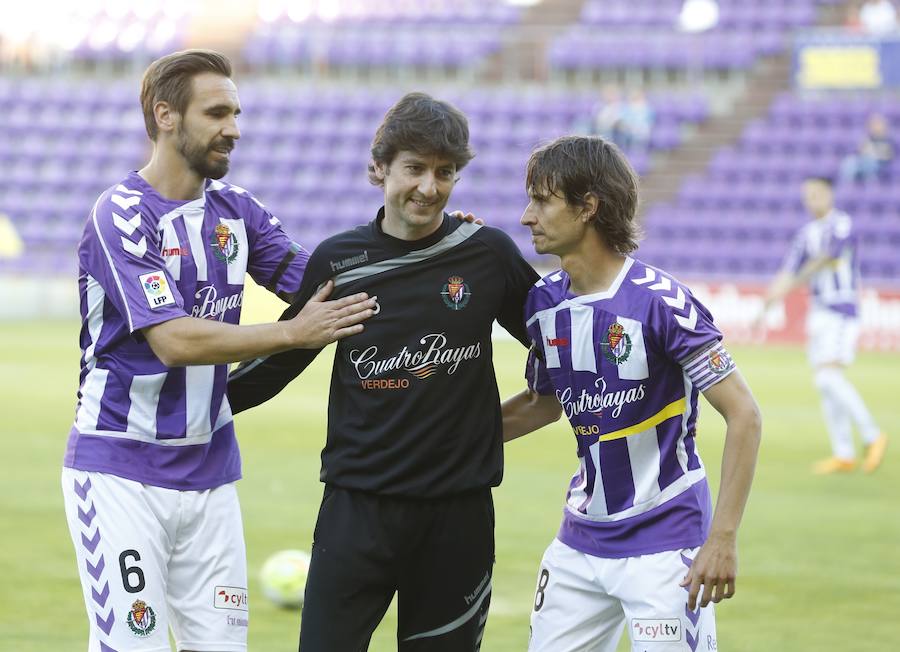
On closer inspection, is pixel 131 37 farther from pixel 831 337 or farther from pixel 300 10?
pixel 831 337

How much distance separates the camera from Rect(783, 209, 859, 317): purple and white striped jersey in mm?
10852

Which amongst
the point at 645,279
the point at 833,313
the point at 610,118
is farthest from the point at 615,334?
the point at 610,118

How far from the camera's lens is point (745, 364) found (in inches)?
683

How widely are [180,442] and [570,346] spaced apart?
1185mm

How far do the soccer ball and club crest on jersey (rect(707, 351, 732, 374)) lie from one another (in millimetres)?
3206

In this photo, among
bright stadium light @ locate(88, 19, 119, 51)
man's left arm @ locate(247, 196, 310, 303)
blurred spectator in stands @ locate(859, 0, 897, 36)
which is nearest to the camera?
man's left arm @ locate(247, 196, 310, 303)

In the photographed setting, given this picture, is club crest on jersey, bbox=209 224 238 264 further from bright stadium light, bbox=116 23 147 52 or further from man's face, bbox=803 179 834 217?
bright stadium light, bbox=116 23 147 52

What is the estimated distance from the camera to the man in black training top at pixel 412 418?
3531 millimetres

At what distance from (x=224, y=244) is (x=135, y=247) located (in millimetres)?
315

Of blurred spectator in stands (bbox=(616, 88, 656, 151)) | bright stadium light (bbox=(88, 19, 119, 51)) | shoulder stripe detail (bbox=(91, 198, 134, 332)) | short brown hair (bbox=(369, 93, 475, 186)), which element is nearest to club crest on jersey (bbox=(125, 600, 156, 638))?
shoulder stripe detail (bbox=(91, 198, 134, 332))

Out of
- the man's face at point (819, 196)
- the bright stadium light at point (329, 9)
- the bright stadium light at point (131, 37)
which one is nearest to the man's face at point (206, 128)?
the man's face at point (819, 196)

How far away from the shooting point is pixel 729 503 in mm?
3334

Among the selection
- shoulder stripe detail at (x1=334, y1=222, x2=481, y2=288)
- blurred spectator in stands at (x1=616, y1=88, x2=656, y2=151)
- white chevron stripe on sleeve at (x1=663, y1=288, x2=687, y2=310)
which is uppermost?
blurred spectator in stands at (x1=616, y1=88, x2=656, y2=151)

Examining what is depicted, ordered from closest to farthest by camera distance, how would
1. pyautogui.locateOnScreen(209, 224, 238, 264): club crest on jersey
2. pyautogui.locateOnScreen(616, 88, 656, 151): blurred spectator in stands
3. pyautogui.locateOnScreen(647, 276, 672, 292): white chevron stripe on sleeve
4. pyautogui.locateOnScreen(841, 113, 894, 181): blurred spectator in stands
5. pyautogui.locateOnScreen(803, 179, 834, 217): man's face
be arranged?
pyautogui.locateOnScreen(647, 276, 672, 292): white chevron stripe on sleeve, pyautogui.locateOnScreen(209, 224, 238, 264): club crest on jersey, pyautogui.locateOnScreen(803, 179, 834, 217): man's face, pyautogui.locateOnScreen(841, 113, 894, 181): blurred spectator in stands, pyautogui.locateOnScreen(616, 88, 656, 151): blurred spectator in stands
